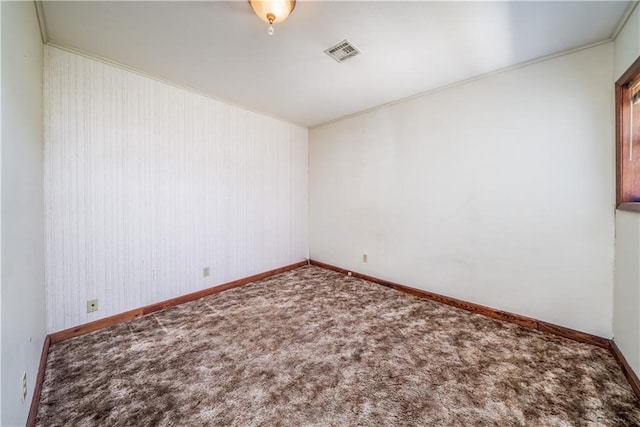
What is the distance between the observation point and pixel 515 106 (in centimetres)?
238

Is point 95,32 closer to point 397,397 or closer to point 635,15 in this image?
point 397,397

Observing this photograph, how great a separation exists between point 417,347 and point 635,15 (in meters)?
2.80

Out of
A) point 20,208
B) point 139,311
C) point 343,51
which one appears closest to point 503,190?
point 343,51

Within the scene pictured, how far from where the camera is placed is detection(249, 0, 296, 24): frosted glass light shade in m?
1.57

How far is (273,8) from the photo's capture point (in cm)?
158

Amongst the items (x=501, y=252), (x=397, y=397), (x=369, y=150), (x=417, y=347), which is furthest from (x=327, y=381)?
(x=369, y=150)

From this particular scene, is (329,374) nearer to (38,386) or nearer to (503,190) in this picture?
(38,386)

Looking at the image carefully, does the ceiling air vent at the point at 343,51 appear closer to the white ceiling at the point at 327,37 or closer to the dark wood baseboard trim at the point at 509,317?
the white ceiling at the point at 327,37

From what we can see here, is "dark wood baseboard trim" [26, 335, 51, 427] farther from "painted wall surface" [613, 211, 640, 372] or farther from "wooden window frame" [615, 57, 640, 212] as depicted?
"wooden window frame" [615, 57, 640, 212]

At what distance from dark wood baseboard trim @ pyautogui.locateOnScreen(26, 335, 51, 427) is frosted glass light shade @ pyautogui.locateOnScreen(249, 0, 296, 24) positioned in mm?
2721

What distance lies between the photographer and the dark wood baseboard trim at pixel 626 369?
1522 millimetres

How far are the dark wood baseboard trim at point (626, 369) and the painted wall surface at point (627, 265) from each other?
36 millimetres

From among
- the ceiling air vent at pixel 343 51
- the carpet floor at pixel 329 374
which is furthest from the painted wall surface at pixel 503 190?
the ceiling air vent at pixel 343 51

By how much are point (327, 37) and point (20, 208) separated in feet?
7.59
